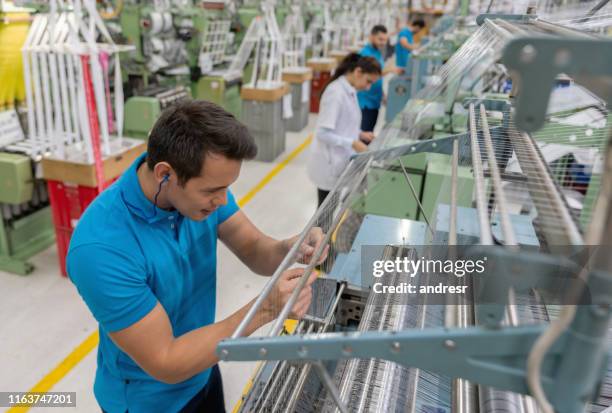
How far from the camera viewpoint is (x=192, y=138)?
1090 mm

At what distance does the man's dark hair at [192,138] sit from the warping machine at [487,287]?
0.30 m

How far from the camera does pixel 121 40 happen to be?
5.18m

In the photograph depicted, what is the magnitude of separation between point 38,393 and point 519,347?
8.39ft

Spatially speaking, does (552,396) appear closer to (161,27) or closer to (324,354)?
(324,354)

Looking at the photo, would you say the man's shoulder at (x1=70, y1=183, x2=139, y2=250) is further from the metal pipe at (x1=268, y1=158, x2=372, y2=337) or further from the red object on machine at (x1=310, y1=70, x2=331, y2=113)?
the red object on machine at (x1=310, y1=70, x2=331, y2=113)

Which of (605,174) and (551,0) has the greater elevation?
(551,0)

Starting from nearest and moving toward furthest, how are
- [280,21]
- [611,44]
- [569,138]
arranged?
[611,44] → [569,138] → [280,21]

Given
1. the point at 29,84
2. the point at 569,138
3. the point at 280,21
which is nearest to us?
the point at 569,138

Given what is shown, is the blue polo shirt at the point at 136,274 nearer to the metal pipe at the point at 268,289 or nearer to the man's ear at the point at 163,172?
the man's ear at the point at 163,172

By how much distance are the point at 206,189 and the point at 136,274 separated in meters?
0.27

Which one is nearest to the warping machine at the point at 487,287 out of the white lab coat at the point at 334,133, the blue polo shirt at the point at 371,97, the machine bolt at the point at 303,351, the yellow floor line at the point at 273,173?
the machine bolt at the point at 303,351

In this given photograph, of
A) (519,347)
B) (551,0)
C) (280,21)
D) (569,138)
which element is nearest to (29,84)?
(569,138)

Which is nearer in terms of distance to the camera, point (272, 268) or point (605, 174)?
point (605, 174)

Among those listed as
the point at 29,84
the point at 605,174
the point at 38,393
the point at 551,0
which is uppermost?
the point at 551,0
